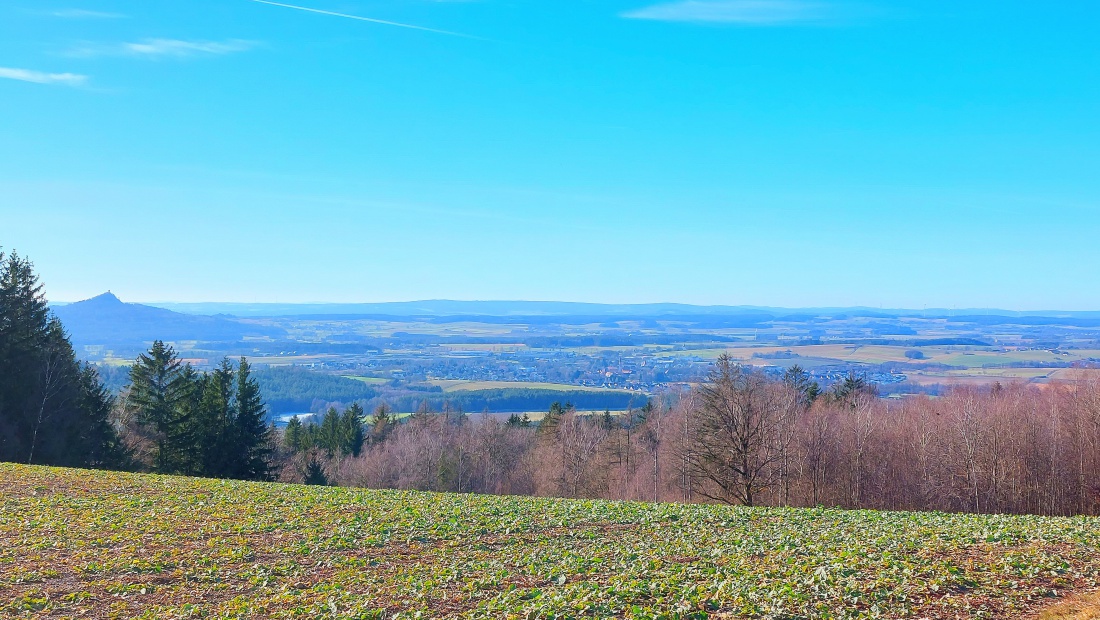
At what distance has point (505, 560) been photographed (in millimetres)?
14883

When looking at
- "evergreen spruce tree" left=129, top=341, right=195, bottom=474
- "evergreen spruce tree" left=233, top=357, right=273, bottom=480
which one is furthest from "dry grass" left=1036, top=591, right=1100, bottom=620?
"evergreen spruce tree" left=129, top=341, right=195, bottom=474

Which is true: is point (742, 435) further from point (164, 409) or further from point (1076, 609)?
point (164, 409)

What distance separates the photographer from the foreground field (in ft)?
37.4

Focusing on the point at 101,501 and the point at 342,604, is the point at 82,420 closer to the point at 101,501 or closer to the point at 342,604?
the point at 101,501

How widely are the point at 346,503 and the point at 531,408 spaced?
109 m

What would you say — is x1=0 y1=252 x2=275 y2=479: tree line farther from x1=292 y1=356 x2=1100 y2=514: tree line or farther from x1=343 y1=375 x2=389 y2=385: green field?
x1=343 y1=375 x2=389 y2=385: green field

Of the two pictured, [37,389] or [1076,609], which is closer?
[1076,609]

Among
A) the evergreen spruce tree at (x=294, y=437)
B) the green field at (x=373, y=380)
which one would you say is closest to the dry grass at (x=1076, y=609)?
the evergreen spruce tree at (x=294, y=437)

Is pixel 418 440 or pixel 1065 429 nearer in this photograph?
pixel 1065 429

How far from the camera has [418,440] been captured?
2505 inches

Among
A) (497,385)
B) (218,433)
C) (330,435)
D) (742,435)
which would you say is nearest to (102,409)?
(218,433)

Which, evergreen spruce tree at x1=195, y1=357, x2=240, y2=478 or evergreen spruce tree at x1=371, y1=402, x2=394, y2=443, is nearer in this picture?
evergreen spruce tree at x1=195, y1=357, x2=240, y2=478

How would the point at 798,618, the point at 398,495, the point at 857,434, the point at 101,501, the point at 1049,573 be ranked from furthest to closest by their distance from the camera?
the point at 857,434 → the point at 398,495 → the point at 101,501 → the point at 1049,573 → the point at 798,618

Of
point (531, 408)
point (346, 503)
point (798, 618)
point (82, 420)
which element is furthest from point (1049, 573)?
point (531, 408)
